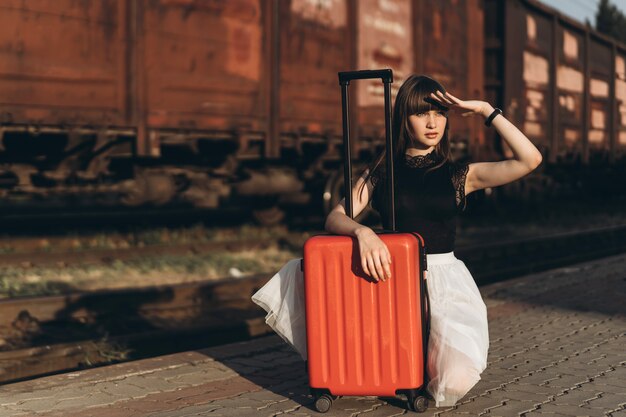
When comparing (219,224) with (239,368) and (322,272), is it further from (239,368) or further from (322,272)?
(322,272)

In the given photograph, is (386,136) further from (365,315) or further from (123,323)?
(123,323)

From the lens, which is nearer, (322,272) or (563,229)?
(322,272)

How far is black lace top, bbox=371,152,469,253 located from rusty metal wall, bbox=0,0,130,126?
4.89 meters

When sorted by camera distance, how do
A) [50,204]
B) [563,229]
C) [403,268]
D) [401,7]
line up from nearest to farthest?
[403,268] < [401,7] < [50,204] < [563,229]

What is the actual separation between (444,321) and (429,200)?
0.53m

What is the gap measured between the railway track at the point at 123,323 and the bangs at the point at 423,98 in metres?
3.00

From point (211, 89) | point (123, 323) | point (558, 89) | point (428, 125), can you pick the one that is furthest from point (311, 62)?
point (558, 89)

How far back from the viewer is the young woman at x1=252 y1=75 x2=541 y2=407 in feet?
11.7

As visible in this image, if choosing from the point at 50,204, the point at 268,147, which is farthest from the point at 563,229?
the point at 50,204

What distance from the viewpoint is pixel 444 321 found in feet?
11.8

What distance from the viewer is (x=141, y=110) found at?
8586mm

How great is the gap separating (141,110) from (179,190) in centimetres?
198

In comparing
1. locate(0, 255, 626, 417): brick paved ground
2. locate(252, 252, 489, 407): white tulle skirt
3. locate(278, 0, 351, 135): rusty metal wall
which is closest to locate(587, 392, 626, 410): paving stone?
locate(0, 255, 626, 417): brick paved ground

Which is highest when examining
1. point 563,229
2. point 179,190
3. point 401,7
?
point 401,7
